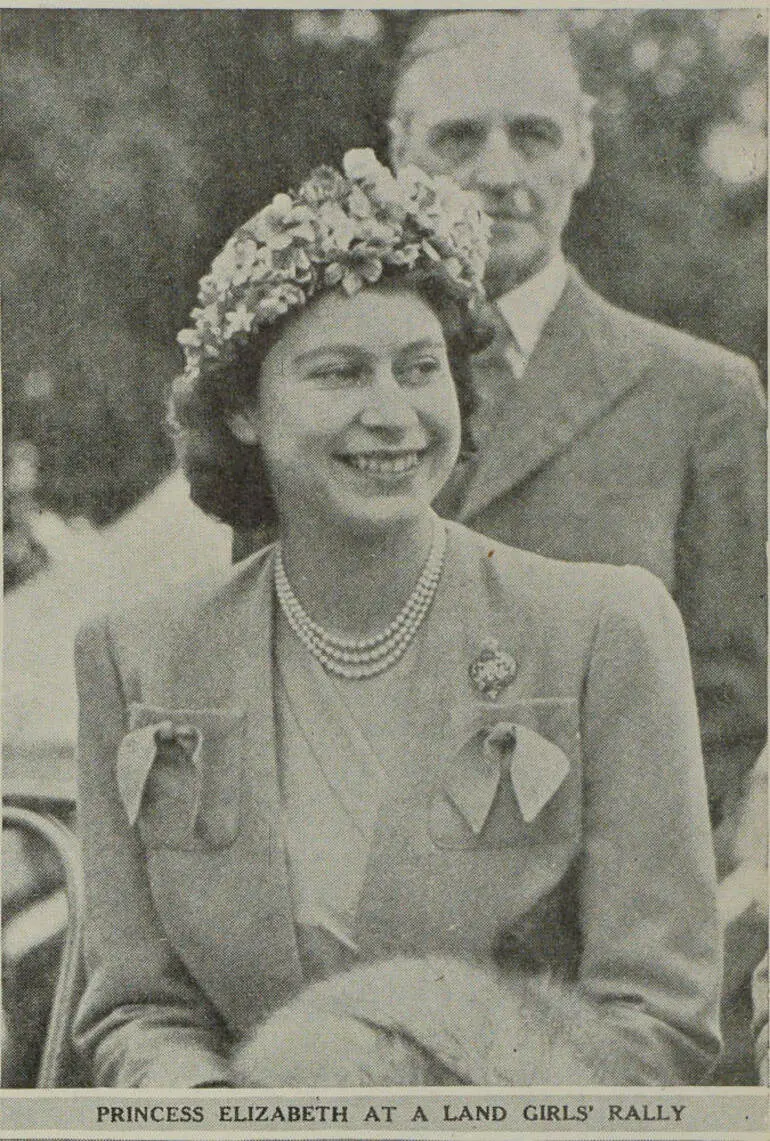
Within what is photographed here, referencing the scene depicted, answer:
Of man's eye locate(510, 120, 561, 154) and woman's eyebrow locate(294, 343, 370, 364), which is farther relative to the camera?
man's eye locate(510, 120, 561, 154)

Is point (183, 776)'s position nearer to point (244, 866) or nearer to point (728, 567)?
point (244, 866)

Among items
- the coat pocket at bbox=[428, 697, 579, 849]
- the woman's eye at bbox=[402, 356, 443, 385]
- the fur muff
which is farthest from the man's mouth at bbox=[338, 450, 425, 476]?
the fur muff

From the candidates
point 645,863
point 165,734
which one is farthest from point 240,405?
point 645,863

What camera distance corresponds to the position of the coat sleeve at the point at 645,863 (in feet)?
7.99

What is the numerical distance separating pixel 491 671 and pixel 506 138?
75 centimetres

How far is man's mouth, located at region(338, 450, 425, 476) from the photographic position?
244cm

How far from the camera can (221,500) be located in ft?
8.36

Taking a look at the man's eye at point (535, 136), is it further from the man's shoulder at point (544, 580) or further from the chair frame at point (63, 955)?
the chair frame at point (63, 955)

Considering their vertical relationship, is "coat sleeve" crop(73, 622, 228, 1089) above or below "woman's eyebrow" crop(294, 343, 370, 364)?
below

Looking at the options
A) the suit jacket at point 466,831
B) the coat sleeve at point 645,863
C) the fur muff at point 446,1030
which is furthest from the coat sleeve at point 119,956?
the coat sleeve at point 645,863

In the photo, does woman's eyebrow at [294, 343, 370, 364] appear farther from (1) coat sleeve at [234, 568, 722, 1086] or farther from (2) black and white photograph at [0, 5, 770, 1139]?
(1) coat sleeve at [234, 568, 722, 1086]

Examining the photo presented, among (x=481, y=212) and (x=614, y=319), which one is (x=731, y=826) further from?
(x=481, y=212)

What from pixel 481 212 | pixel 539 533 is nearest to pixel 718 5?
pixel 481 212

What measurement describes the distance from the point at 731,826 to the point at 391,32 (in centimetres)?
122
